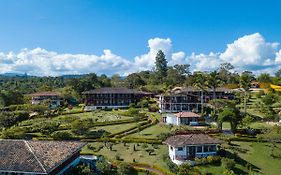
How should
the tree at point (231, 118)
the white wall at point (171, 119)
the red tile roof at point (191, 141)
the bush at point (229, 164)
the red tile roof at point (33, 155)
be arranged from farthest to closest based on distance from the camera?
the white wall at point (171, 119)
the tree at point (231, 118)
the red tile roof at point (191, 141)
the bush at point (229, 164)
the red tile roof at point (33, 155)

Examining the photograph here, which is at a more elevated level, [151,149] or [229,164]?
[151,149]

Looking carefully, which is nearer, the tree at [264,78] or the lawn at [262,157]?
the lawn at [262,157]

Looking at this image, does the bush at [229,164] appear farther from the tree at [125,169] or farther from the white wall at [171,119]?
the white wall at [171,119]

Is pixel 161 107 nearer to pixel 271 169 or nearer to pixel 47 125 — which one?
pixel 47 125

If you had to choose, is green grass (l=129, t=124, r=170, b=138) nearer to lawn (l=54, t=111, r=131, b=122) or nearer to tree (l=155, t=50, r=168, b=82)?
lawn (l=54, t=111, r=131, b=122)

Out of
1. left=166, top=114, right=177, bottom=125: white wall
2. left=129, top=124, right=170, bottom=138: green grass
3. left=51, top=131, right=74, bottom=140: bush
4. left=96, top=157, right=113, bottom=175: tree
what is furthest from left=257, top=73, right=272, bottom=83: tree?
left=96, top=157, right=113, bottom=175: tree

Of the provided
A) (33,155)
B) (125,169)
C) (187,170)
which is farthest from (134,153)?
(33,155)

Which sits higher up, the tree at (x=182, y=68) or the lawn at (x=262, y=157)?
the tree at (x=182, y=68)

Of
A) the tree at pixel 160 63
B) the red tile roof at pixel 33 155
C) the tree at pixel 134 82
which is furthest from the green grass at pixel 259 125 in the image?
the tree at pixel 160 63

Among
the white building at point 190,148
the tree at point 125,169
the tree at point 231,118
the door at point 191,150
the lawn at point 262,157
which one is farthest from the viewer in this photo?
the tree at point 231,118

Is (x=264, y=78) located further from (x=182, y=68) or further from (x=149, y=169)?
(x=149, y=169)
